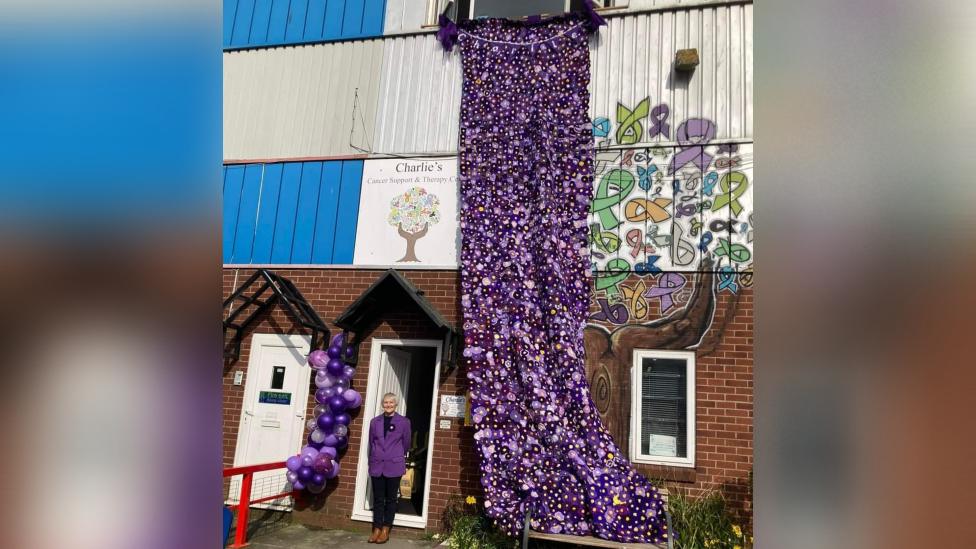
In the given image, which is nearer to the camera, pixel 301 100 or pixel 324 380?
pixel 324 380

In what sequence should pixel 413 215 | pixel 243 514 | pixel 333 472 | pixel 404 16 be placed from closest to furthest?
pixel 243 514, pixel 333 472, pixel 413 215, pixel 404 16

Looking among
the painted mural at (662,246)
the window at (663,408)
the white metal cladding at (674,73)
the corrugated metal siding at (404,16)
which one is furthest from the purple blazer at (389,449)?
the corrugated metal siding at (404,16)

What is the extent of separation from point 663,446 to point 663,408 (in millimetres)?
395

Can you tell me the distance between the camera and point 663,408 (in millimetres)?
6750

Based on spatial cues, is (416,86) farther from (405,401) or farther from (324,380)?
(405,401)

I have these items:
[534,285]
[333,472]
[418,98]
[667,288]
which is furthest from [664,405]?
[418,98]

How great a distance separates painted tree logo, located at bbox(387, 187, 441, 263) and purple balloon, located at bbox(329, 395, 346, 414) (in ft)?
5.90

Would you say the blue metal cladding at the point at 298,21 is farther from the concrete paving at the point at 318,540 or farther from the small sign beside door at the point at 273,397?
the concrete paving at the point at 318,540

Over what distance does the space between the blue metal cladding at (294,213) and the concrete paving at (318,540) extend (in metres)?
3.19

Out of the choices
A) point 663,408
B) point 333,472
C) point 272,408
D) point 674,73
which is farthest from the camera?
point 272,408

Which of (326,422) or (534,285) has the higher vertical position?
(534,285)
